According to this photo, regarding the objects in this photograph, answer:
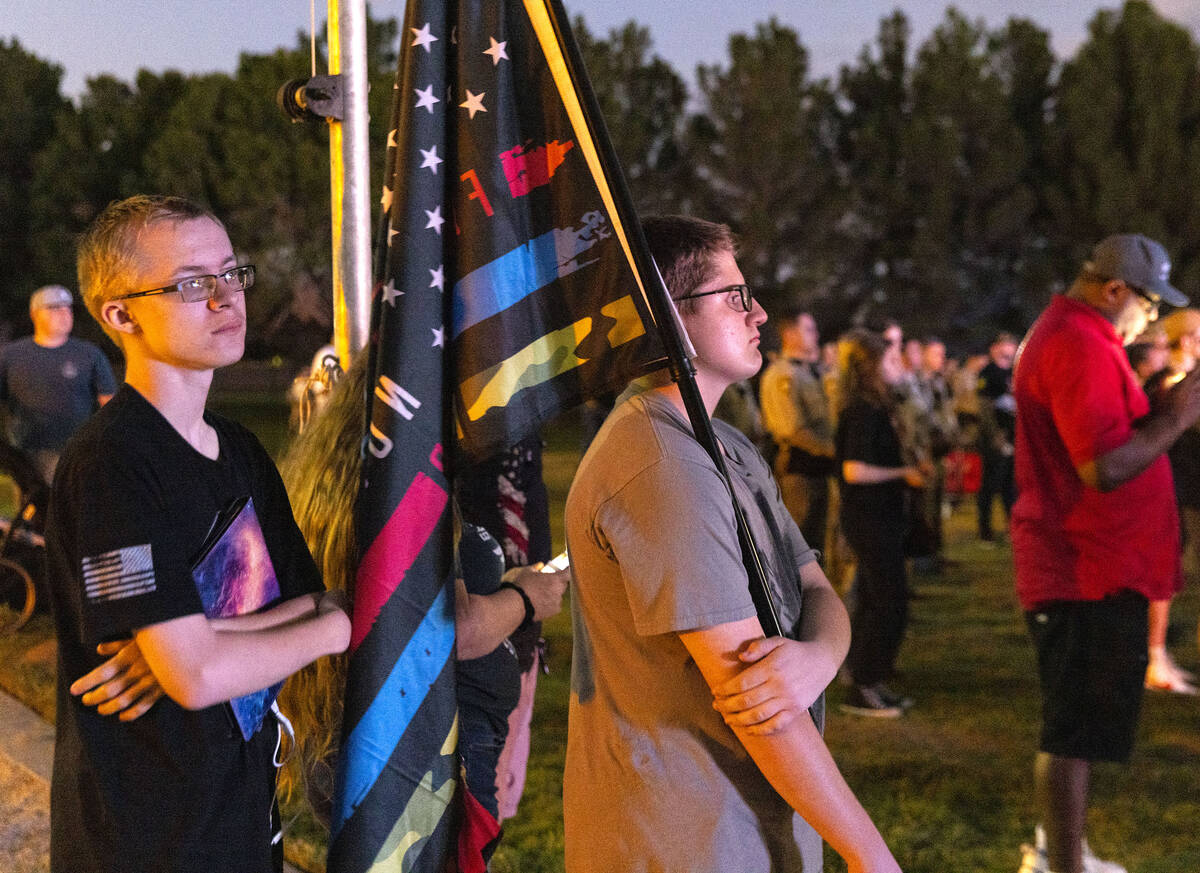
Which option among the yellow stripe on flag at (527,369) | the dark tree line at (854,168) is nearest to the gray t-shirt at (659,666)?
the yellow stripe on flag at (527,369)

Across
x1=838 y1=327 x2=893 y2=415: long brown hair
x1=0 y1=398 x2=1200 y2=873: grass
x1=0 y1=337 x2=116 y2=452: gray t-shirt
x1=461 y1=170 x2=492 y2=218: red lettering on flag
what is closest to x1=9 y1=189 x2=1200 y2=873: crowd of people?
x1=461 y1=170 x2=492 y2=218: red lettering on flag

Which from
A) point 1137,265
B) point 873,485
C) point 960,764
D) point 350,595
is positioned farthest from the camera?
point 873,485

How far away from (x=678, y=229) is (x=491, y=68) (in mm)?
446

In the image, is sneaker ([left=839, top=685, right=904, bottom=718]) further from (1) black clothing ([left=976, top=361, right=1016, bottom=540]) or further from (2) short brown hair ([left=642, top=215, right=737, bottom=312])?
(1) black clothing ([left=976, top=361, right=1016, bottom=540])

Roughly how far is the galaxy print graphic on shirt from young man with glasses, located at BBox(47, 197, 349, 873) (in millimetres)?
22

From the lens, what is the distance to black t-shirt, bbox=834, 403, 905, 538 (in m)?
5.93

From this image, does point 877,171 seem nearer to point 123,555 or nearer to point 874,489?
point 874,489

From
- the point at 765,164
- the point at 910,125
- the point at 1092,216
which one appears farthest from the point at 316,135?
the point at 1092,216

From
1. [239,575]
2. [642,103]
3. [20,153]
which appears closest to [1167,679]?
[239,575]

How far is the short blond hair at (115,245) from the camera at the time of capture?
179 cm

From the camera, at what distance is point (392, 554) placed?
197cm

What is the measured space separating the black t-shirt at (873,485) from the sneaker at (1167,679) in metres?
1.78

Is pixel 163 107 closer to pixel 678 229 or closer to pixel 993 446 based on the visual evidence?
pixel 993 446

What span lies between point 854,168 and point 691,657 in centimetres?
3862
